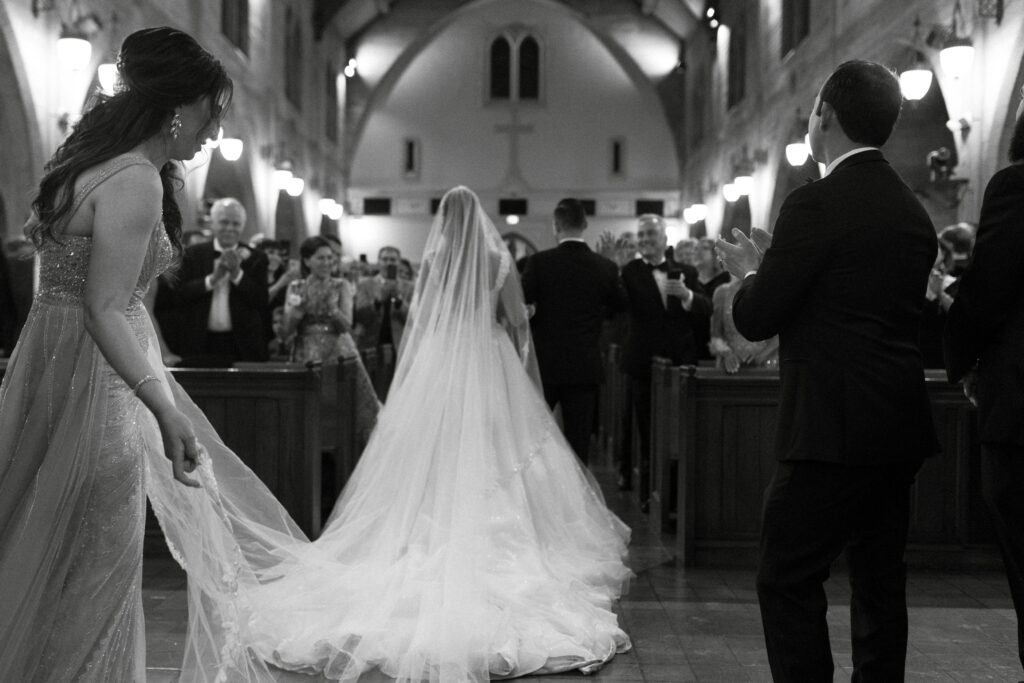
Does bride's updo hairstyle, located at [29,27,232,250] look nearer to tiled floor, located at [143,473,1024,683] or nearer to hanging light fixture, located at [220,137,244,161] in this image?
tiled floor, located at [143,473,1024,683]

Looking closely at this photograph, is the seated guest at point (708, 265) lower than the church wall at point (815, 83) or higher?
lower

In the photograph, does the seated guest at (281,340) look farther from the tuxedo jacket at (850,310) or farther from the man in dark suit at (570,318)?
the tuxedo jacket at (850,310)

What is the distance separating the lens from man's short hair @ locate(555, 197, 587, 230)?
236 inches

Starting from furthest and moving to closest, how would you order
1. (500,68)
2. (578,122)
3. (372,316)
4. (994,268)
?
(578,122) < (500,68) < (372,316) < (994,268)

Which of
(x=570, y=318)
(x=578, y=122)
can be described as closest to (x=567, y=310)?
(x=570, y=318)

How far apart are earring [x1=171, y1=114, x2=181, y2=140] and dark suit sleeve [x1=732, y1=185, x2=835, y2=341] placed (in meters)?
1.37

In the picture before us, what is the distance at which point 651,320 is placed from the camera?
23.2ft

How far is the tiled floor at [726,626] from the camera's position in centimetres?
378

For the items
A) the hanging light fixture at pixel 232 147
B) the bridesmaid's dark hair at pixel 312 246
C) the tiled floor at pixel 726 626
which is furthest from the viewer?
the hanging light fixture at pixel 232 147

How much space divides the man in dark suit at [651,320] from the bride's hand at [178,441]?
16.7 ft

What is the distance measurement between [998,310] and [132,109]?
6.87 feet

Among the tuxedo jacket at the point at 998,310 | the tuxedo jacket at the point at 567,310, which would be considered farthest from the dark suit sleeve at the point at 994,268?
the tuxedo jacket at the point at 567,310

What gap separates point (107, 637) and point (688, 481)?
12.5 feet

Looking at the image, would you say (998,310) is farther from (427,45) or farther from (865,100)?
(427,45)
